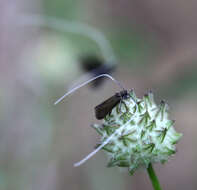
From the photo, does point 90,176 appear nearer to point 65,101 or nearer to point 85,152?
point 85,152

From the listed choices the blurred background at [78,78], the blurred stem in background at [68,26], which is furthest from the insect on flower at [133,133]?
the blurred stem in background at [68,26]

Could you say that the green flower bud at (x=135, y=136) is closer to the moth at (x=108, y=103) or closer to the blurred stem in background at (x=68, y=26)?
the moth at (x=108, y=103)

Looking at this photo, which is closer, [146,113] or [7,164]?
[146,113]

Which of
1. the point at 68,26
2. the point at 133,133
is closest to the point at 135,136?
the point at 133,133

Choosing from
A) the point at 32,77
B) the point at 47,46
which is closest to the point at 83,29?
the point at 47,46

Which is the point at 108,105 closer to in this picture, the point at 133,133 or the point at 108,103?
the point at 108,103

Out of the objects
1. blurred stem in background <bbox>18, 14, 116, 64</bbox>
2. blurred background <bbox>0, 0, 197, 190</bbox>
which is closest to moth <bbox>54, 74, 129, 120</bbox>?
blurred background <bbox>0, 0, 197, 190</bbox>

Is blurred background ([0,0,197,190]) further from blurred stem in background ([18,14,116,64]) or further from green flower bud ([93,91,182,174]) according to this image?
green flower bud ([93,91,182,174])
